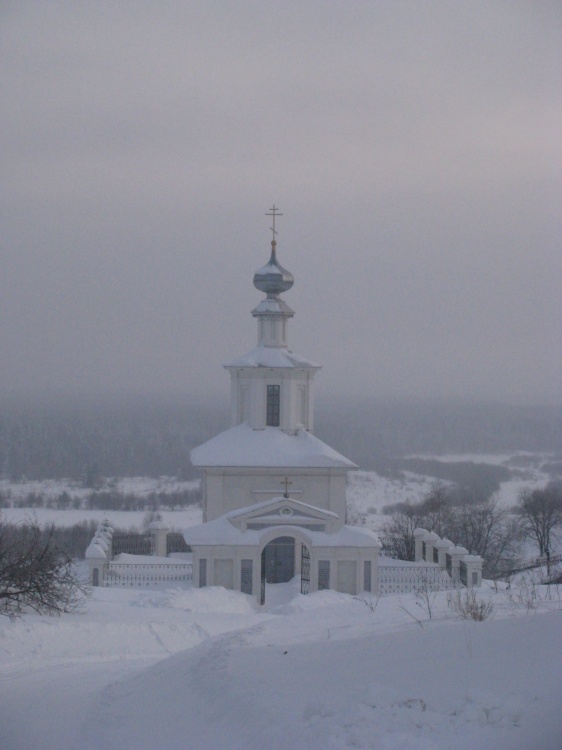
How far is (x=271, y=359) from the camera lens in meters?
23.0

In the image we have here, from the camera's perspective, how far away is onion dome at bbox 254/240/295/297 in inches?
927

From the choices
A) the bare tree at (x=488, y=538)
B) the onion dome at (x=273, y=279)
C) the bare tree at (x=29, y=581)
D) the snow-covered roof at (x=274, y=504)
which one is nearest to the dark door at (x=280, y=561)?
the snow-covered roof at (x=274, y=504)

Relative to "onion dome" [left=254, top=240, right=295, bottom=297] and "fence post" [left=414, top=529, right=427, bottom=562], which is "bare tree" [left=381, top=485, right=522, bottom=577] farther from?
"onion dome" [left=254, top=240, right=295, bottom=297]

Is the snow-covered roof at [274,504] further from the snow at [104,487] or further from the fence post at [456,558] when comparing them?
the snow at [104,487]

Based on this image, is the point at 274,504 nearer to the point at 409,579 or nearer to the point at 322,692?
the point at 409,579

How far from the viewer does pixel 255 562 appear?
1994 centimetres

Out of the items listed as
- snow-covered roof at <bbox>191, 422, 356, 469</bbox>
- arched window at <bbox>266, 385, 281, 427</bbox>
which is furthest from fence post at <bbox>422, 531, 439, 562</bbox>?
arched window at <bbox>266, 385, 281, 427</bbox>

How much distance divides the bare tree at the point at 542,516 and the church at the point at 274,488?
38.2 feet

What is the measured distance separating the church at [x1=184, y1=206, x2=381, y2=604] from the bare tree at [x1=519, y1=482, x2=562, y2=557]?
11.6 m

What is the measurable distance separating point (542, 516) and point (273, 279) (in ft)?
50.5

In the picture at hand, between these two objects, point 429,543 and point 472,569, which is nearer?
point 472,569

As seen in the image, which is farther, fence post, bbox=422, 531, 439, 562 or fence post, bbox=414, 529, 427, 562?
fence post, bbox=414, 529, 427, 562

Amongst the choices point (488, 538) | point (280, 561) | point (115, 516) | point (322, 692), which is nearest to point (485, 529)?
point (488, 538)

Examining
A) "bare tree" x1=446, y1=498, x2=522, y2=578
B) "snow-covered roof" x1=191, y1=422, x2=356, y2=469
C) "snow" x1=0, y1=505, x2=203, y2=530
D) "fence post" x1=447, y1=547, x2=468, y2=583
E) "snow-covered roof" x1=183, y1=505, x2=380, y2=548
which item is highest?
"snow-covered roof" x1=191, y1=422, x2=356, y2=469
